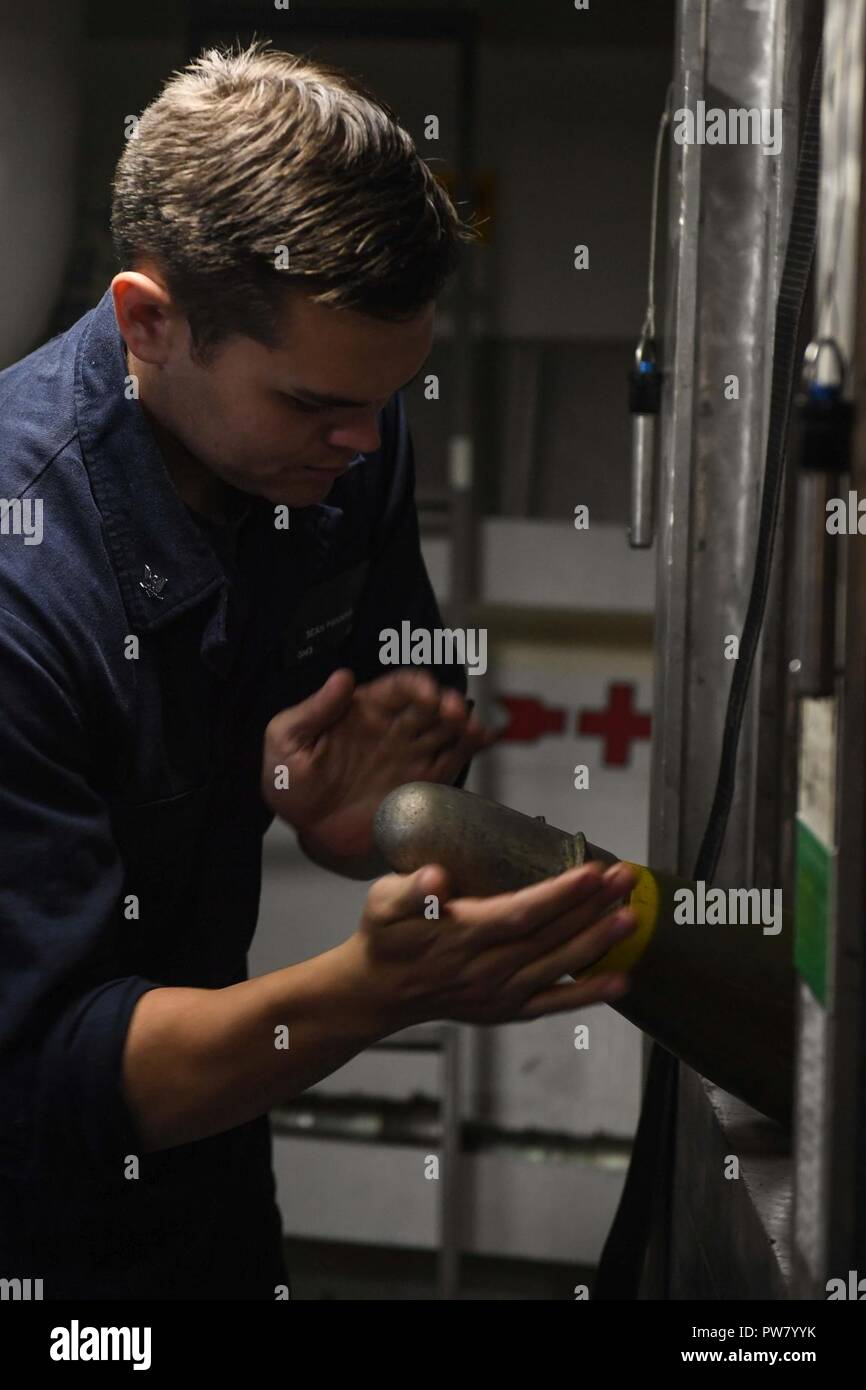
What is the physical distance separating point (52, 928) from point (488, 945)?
287 mm

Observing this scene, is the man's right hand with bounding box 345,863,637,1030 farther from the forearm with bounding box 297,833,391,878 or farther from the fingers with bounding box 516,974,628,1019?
the forearm with bounding box 297,833,391,878

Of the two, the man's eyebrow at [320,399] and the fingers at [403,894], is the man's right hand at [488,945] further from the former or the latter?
the man's eyebrow at [320,399]

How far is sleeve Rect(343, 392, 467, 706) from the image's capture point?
4.26 feet

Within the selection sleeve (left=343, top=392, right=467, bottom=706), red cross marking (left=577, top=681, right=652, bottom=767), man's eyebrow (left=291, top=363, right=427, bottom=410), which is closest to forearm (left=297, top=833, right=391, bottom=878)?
sleeve (left=343, top=392, right=467, bottom=706)

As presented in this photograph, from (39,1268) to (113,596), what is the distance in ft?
1.79

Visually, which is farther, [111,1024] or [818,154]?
[111,1024]

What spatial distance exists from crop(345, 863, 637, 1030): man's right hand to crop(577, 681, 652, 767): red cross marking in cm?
152

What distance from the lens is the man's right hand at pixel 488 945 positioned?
833 millimetres

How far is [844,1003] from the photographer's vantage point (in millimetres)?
618

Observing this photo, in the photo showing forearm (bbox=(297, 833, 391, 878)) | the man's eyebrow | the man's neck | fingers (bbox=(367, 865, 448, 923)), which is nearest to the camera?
fingers (bbox=(367, 865, 448, 923))

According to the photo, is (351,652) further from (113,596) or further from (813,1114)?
(813,1114)

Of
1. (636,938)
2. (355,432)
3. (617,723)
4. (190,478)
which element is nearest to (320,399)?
(355,432)

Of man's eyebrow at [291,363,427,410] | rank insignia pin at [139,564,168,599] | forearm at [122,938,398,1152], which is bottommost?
forearm at [122,938,398,1152]
